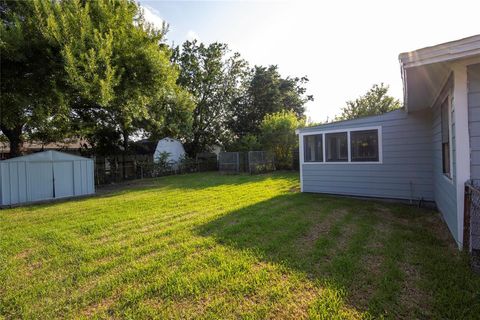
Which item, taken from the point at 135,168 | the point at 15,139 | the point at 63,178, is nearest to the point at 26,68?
the point at 63,178

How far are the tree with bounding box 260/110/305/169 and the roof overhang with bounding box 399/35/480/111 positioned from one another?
41.1 ft

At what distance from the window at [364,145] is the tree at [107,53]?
7.36 metres

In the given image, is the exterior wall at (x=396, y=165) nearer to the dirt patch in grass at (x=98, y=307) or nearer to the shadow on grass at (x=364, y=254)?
the shadow on grass at (x=364, y=254)

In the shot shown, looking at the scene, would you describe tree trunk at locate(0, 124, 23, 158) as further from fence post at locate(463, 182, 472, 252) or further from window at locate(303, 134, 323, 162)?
fence post at locate(463, 182, 472, 252)

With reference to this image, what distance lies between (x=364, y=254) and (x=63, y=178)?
10.2 meters

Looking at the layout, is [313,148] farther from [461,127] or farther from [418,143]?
[461,127]

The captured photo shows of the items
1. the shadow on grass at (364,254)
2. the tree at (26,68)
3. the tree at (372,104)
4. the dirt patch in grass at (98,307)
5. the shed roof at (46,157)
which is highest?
the tree at (372,104)

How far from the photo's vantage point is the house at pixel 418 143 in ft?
10.6

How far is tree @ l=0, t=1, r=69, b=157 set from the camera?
24.8 feet

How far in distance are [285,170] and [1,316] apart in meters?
16.0

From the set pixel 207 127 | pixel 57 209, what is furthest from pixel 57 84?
pixel 207 127

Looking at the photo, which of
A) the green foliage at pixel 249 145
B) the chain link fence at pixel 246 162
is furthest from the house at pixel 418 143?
the green foliage at pixel 249 145

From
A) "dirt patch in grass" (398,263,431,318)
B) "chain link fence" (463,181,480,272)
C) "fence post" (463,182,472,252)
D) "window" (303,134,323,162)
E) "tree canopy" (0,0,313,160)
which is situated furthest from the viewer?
"window" (303,134,323,162)

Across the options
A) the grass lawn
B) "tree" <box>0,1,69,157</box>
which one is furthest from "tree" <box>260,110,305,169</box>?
the grass lawn
